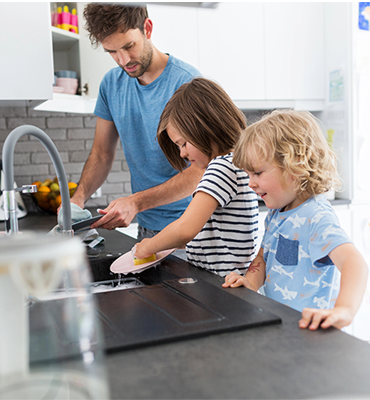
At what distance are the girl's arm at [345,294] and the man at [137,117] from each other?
29.0 inches

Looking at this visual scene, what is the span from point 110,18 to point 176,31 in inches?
44.2

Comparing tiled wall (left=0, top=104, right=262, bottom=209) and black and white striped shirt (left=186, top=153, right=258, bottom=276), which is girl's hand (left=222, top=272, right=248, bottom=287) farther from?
tiled wall (left=0, top=104, right=262, bottom=209)

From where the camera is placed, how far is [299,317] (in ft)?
2.19

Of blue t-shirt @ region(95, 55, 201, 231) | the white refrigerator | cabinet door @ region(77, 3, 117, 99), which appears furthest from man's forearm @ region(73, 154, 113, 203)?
the white refrigerator

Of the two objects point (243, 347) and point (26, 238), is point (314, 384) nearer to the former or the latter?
point (243, 347)

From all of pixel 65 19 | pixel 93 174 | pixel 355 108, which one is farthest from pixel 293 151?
pixel 355 108

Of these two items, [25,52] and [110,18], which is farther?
[25,52]

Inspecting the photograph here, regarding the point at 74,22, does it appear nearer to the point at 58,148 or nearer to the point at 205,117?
the point at 58,148

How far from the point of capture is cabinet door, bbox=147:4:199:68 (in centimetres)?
252

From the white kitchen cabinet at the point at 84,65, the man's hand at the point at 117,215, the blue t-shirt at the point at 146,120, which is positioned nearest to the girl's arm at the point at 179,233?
the man's hand at the point at 117,215

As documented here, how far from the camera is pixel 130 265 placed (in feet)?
3.49

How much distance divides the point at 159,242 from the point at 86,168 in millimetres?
1026

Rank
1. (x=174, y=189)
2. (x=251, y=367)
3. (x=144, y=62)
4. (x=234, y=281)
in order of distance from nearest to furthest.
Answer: (x=251, y=367) < (x=234, y=281) < (x=174, y=189) < (x=144, y=62)

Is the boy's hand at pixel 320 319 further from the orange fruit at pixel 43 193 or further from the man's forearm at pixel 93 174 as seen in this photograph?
the orange fruit at pixel 43 193
